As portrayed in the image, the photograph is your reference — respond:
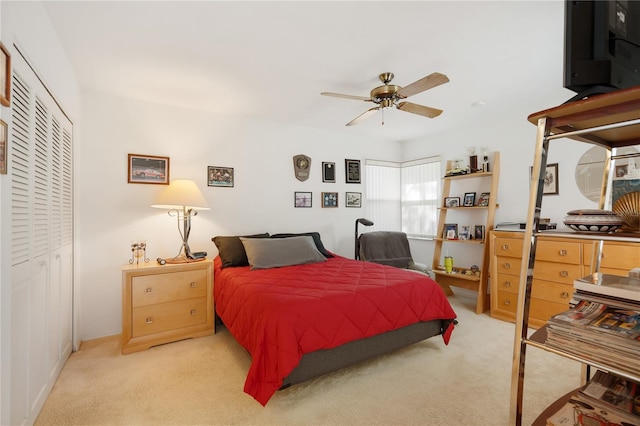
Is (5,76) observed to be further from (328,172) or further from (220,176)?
(328,172)

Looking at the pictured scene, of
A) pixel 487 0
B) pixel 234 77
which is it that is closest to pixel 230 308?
pixel 234 77

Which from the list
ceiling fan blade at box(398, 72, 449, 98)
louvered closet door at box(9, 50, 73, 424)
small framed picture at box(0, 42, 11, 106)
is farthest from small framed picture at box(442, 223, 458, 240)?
small framed picture at box(0, 42, 11, 106)

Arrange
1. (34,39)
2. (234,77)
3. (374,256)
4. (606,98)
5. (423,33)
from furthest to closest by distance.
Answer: (374,256) → (234,77) → (423,33) → (34,39) → (606,98)

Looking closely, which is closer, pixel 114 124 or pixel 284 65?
pixel 284 65

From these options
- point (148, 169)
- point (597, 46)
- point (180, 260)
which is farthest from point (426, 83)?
point (148, 169)

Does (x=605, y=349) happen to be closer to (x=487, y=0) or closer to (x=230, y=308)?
(x=487, y=0)

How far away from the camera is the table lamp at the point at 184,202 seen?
9.64ft

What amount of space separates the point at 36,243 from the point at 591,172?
15.4 feet

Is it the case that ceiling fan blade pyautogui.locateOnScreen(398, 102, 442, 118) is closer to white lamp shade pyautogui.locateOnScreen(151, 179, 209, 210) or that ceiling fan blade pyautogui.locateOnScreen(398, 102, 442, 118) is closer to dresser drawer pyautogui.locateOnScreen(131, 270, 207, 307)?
white lamp shade pyautogui.locateOnScreen(151, 179, 209, 210)

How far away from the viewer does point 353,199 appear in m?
4.67

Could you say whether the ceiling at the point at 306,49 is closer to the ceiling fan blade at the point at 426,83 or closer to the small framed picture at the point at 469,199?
the ceiling fan blade at the point at 426,83

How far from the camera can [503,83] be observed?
9.23ft

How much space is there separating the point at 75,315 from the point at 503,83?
176 inches

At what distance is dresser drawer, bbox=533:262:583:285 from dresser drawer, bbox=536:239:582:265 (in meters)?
0.05
